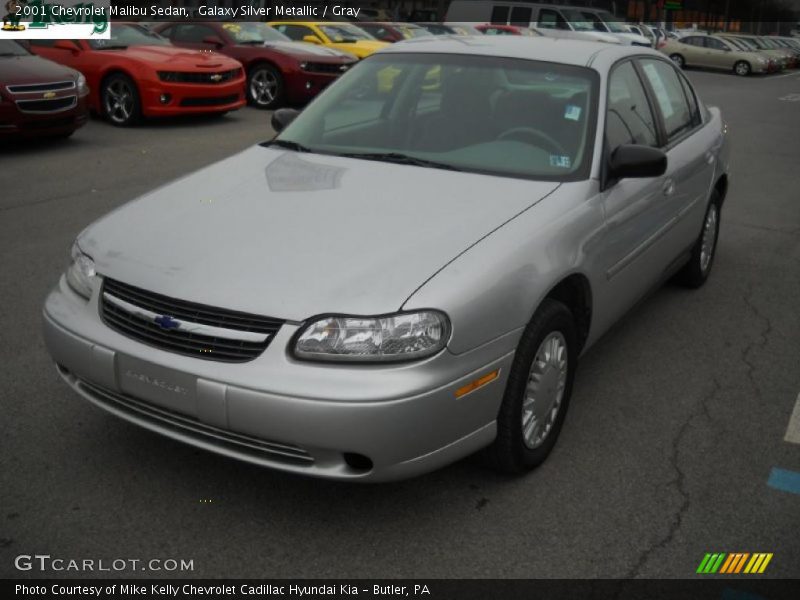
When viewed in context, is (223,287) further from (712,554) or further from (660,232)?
(660,232)

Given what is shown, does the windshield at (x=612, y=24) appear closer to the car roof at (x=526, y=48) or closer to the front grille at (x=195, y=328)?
the car roof at (x=526, y=48)

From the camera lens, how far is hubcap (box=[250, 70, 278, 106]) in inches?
575

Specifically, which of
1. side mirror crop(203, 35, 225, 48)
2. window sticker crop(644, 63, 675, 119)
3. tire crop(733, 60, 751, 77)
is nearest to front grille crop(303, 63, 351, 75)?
side mirror crop(203, 35, 225, 48)

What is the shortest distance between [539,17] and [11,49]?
22.2 metres

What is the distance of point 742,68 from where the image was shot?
34.3 meters

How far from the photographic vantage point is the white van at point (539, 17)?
97.1ft

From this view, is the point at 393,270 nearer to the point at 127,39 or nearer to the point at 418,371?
the point at 418,371

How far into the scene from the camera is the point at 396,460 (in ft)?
9.43

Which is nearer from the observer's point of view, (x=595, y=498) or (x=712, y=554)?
(x=712, y=554)

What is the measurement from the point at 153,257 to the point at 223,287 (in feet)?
1.29

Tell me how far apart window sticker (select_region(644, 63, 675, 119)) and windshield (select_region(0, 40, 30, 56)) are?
26.6 ft

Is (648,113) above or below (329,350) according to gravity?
above

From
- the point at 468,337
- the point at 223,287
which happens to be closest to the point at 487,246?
the point at 468,337

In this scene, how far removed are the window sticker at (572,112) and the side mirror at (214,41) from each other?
38.9ft
